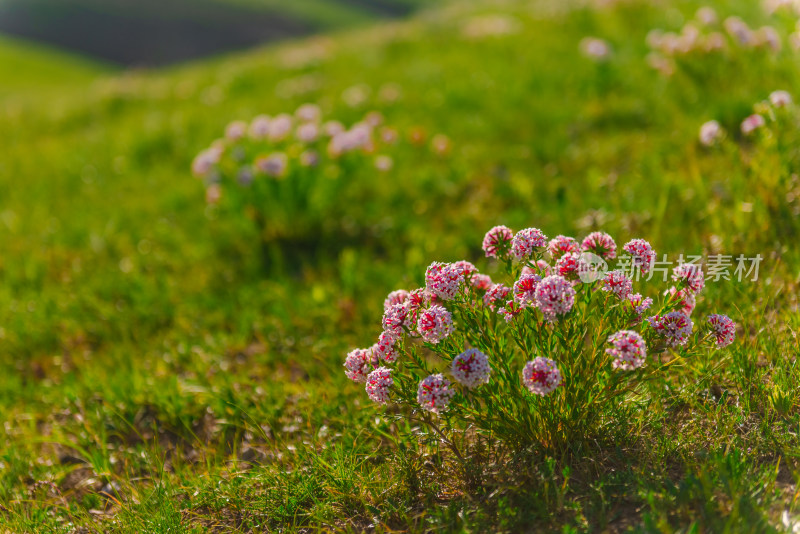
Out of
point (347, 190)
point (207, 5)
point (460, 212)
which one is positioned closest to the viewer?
point (460, 212)

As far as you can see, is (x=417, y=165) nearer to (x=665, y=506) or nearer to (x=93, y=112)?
(x=665, y=506)

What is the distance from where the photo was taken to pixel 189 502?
288 cm

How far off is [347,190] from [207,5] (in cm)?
8958

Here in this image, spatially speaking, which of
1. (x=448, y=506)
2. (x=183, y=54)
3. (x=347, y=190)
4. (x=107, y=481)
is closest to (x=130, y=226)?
(x=347, y=190)

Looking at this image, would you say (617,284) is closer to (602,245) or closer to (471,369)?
(602,245)

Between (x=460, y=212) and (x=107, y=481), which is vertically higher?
(x=460, y=212)

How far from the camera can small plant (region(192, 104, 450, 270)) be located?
17.4 ft

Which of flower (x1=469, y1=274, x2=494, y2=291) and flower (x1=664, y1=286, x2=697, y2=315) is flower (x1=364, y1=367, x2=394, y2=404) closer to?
flower (x1=469, y1=274, x2=494, y2=291)

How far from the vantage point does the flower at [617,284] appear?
250 cm

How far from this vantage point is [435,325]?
249cm

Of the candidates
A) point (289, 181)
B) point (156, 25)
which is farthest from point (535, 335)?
point (156, 25)

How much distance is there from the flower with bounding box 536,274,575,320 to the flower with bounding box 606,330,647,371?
211 mm

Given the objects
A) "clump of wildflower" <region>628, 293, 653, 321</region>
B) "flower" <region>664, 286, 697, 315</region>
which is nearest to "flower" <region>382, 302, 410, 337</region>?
"clump of wildflower" <region>628, 293, 653, 321</region>

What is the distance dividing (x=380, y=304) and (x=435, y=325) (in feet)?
6.01
